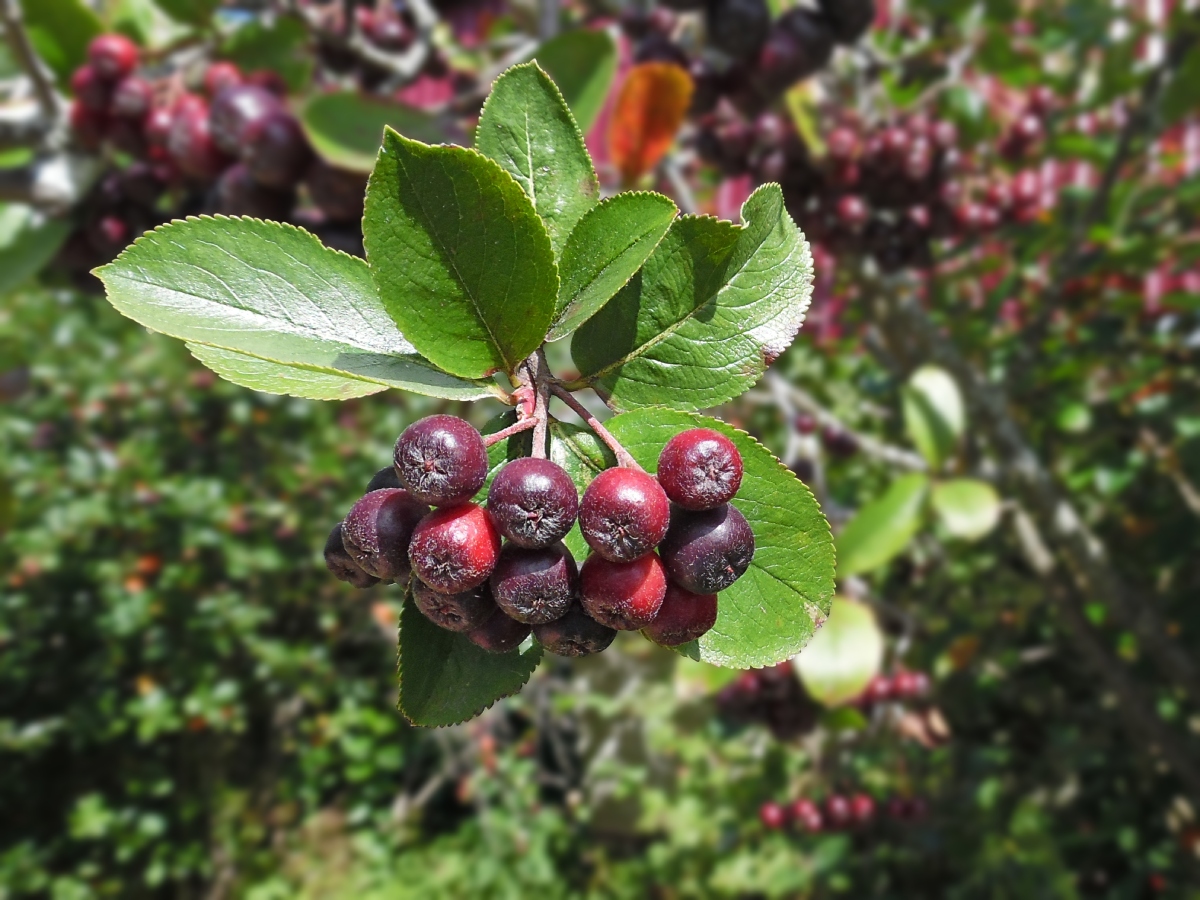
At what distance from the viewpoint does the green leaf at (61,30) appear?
1353mm

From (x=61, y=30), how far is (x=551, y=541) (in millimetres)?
1481

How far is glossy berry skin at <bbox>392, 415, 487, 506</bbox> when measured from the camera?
1.45 ft

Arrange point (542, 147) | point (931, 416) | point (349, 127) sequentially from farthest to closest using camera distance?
point (931, 416), point (349, 127), point (542, 147)

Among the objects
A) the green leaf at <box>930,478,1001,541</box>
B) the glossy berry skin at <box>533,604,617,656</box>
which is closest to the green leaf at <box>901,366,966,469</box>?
the green leaf at <box>930,478,1001,541</box>

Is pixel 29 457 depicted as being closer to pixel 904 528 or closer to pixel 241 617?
pixel 241 617

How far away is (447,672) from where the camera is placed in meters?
0.53

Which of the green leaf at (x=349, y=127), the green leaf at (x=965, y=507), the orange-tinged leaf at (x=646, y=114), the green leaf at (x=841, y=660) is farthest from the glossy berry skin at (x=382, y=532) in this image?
the green leaf at (x=965, y=507)

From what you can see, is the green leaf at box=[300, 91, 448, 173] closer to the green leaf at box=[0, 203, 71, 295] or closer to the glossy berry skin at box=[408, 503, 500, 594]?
the green leaf at box=[0, 203, 71, 295]

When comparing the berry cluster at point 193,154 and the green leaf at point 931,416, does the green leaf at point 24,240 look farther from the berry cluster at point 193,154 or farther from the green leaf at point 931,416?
the green leaf at point 931,416

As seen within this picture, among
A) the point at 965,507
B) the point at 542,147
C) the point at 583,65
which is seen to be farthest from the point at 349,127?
the point at 965,507

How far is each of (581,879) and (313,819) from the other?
1427 mm

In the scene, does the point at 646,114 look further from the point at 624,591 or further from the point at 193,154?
the point at 624,591

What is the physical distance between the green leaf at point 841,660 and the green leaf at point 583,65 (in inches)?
42.8

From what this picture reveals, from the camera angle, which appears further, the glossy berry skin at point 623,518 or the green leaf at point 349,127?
the green leaf at point 349,127
